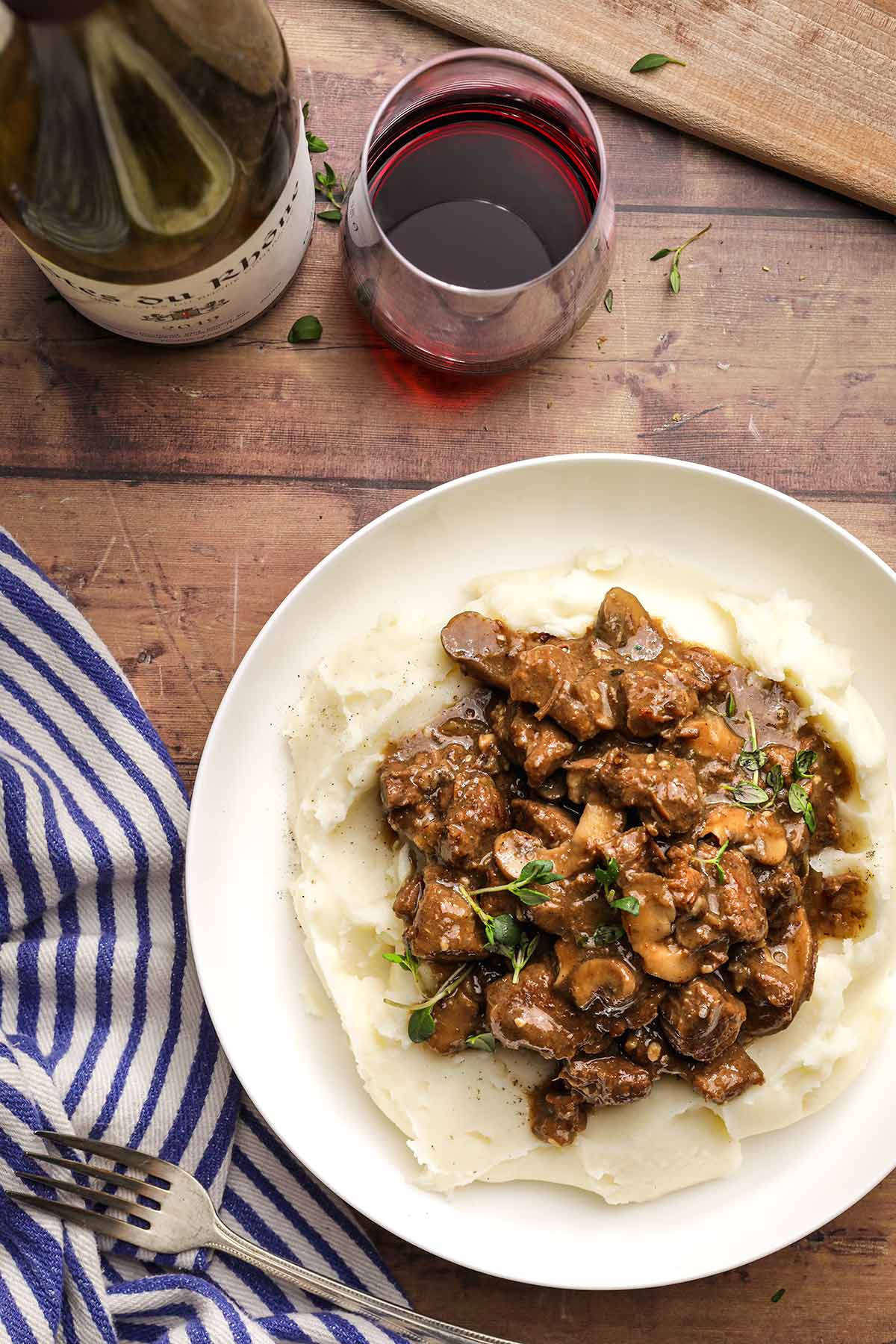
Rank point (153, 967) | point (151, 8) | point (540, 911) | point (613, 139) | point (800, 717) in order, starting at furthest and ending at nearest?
1. point (613, 139)
2. point (153, 967)
3. point (800, 717)
4. point (540, 911)
5. point (151, 8)

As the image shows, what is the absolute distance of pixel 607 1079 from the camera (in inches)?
129

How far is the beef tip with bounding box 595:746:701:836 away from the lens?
10.4 feet

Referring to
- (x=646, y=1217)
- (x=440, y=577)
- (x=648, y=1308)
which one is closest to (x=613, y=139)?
(x=440, y=577)

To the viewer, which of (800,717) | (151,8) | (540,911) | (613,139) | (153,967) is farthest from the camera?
(613,139)

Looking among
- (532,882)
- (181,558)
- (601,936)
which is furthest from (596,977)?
(181,558)

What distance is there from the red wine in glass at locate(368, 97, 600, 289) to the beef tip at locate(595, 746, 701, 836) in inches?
63.2

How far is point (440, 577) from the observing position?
374 centimetres

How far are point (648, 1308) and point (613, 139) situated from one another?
4.24m

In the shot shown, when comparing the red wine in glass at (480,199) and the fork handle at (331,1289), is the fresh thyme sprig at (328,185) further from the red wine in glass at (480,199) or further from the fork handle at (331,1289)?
the fork handle at (331,1289)

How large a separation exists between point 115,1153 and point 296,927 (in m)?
0.92

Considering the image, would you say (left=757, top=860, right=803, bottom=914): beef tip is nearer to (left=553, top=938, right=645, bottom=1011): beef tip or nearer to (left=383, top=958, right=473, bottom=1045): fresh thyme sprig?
(left=553, top=938, right=645, bottom=1011): beef tip

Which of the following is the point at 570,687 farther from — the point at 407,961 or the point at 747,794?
the point at 407,961

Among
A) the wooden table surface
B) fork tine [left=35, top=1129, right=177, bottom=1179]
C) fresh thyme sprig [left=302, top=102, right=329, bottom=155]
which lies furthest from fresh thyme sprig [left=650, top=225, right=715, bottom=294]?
fork tine [left=35, top=1129, right=177, bottom=1179]

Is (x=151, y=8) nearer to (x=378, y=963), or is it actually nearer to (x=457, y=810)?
(x=457, y=810)
